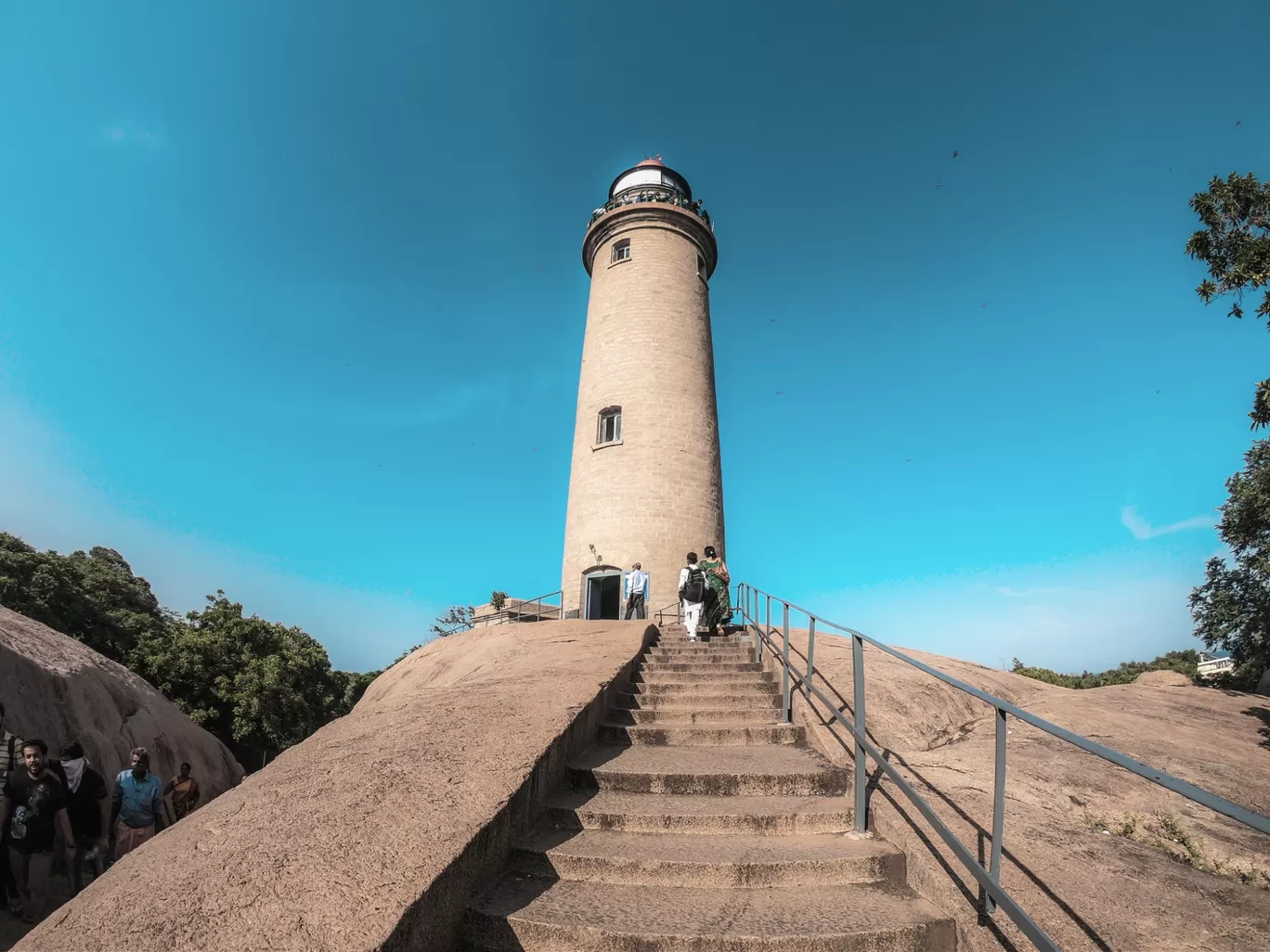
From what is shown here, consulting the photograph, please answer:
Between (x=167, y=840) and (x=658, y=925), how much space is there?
2422 millimetres

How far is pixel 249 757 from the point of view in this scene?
982 inches

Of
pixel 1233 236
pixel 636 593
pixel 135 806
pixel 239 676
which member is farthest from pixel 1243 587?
pixel 239 676

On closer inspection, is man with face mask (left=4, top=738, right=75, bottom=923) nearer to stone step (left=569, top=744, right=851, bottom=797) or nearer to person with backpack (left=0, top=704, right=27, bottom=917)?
person with backpack (left=0, top=704, right=27, bottom=917)

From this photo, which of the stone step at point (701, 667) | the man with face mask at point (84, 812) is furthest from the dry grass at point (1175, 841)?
the man with face mask at point (84, 812)

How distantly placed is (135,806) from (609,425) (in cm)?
1212

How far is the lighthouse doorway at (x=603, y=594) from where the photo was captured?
594 inches

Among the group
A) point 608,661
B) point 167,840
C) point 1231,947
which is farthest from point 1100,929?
point 608,661

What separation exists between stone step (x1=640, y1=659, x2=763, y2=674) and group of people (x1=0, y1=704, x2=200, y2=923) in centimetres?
535

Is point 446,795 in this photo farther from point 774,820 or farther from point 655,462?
point 655,462

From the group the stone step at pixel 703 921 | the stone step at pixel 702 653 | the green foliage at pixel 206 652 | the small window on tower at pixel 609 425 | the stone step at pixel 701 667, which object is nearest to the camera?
the stone step at pixel 703 921

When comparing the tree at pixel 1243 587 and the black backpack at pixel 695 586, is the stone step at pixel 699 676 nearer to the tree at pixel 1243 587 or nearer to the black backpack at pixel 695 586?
the black backpack at pixel 695 586

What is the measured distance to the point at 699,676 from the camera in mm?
7848

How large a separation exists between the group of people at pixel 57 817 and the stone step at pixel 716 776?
175 inches

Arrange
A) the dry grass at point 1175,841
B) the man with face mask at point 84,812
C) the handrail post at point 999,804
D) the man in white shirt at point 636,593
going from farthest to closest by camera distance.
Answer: the man in white shirt at point 636,593, the man with face mask at point 84,812, the dry grass at point 1175,841, the handrail post at point 999,804
